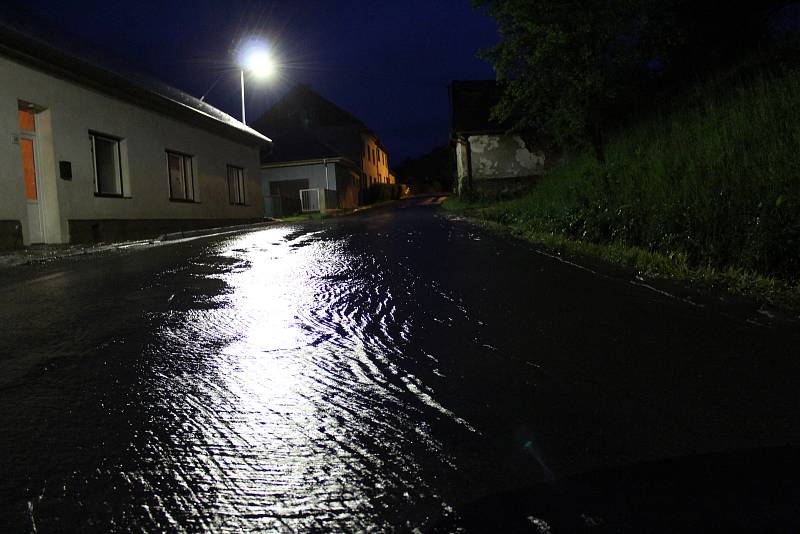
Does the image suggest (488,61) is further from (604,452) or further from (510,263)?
(604,452)

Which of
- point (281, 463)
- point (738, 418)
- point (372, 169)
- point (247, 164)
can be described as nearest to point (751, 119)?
point (738, 418)

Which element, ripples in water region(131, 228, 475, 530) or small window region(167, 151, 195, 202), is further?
small window region(167, 151, 195, 202)

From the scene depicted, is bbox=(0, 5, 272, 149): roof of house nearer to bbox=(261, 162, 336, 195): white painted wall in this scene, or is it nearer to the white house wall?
the white house wall

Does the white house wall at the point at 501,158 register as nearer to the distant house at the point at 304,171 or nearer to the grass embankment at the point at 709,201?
the distant house at the point at 304,171

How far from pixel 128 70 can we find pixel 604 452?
58.9 feet

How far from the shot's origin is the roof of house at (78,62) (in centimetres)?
1077

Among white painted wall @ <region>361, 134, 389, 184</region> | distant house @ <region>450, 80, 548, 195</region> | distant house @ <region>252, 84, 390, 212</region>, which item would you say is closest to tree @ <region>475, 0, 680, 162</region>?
Answer: distant house @ <region>450, 80, 548, 195</region>

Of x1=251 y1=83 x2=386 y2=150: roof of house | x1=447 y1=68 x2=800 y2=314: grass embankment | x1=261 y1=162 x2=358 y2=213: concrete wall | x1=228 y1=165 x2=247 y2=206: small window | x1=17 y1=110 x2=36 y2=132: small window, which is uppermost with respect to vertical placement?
x1=251 y1=83 x2=386 y2=150: roof of house

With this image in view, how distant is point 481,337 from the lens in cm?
347

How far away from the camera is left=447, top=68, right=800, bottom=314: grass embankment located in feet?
15.6

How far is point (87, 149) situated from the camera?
13086mm

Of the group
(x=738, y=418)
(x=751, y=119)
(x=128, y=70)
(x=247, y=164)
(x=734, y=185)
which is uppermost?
(x=128, y=70)

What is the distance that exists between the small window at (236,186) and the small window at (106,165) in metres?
6.39

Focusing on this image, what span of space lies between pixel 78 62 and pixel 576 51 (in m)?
10.0
